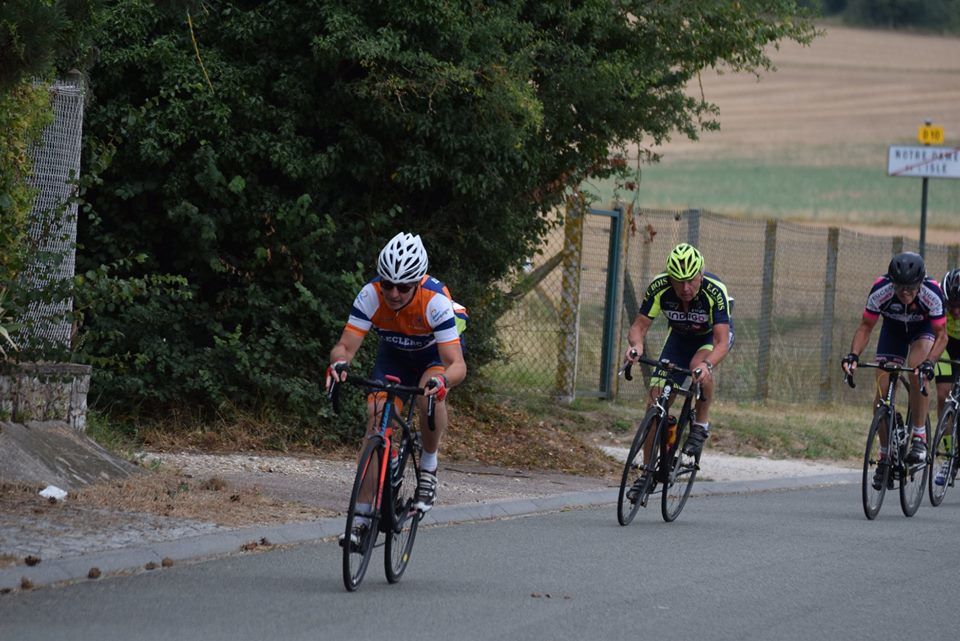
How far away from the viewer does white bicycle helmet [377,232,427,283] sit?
8133 millimetres

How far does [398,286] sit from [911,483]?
5.87 metres

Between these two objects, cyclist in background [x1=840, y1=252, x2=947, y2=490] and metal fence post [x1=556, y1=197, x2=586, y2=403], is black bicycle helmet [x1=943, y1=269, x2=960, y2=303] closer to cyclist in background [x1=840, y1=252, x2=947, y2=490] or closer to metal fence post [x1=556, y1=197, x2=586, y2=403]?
cyclist in background [x1=840, y1=252, x2=947, y2=490]

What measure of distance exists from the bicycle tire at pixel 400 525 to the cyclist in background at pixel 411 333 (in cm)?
10

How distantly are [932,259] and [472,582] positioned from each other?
61.3ft

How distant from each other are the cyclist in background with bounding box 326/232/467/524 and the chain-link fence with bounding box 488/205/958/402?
6899 mm

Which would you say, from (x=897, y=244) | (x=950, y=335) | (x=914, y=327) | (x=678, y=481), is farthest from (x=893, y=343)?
(x=897, y=244)

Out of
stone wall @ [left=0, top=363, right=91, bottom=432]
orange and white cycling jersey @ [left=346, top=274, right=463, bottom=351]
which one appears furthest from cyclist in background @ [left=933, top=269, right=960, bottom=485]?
stone wall @ [left=0, top=363, right=91, bottom=432]

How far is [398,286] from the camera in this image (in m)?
8.27

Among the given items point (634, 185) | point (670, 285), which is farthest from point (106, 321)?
point (634, 185)

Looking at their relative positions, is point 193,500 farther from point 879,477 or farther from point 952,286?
point 952,286

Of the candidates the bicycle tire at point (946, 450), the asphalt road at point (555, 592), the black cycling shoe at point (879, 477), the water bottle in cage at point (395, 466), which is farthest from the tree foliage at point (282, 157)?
the water bottle in cage at point (395, 466)

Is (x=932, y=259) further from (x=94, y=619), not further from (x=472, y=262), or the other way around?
(x=94, y=619)

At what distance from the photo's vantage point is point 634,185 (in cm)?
1769

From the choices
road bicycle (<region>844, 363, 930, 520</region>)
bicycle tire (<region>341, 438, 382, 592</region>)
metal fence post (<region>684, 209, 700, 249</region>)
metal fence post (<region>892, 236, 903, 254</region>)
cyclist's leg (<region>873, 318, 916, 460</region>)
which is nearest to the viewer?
bicycle tire (<region>341, 438, 382, 592</region>)
